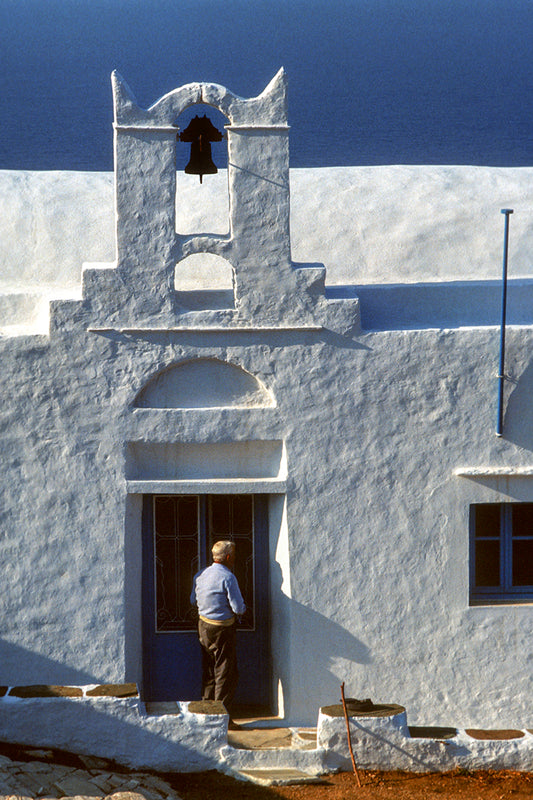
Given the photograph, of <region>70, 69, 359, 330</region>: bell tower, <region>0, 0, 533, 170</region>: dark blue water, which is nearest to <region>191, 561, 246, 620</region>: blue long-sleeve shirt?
<region>70, 69, 359, 330</region>: bell tower

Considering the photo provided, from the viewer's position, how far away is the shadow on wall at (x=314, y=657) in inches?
344

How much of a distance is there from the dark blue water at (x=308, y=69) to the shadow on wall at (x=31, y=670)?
7968 mm

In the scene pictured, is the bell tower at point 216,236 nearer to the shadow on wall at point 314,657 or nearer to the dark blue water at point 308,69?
the shadow on wall at point 314,657

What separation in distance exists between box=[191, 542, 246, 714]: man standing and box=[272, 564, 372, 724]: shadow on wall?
50 cm

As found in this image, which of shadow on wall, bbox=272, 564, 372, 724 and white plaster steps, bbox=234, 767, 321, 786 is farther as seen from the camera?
shadow on wall, bbox=272, 564, 372, 724

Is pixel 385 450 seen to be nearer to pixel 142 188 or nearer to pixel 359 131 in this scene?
pixel 142 188

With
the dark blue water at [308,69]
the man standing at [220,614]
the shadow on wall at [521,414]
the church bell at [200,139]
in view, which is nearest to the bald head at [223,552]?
the man standing at [220,614]

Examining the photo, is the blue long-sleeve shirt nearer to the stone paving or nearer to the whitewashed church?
the whitewashed church

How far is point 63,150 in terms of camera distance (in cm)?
1468

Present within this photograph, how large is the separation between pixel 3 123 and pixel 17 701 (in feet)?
30.9

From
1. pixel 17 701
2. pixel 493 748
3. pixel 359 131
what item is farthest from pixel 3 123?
pixel 493 748

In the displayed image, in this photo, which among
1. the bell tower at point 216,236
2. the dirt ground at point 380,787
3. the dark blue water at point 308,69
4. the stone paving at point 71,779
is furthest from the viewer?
the dark blue water at point 308,69

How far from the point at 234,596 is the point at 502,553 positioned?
2.40 m

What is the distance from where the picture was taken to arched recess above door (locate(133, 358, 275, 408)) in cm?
864
